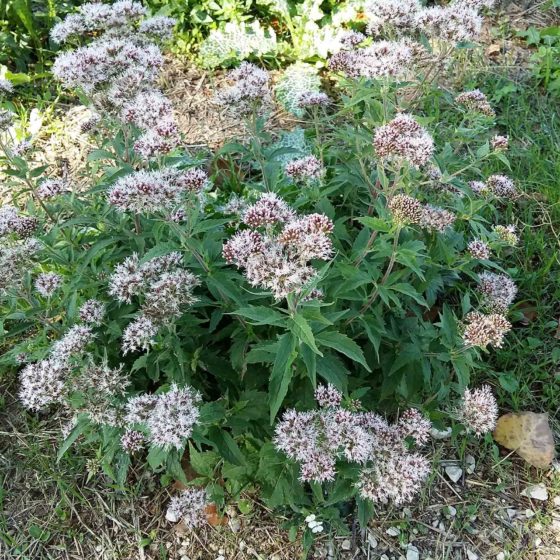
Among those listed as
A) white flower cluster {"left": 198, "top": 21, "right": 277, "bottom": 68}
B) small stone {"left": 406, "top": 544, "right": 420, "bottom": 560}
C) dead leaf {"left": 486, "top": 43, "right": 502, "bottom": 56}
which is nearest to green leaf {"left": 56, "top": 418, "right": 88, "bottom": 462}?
small stone {"left": 406, "top": 544, "right": 420, "bottom": 560}

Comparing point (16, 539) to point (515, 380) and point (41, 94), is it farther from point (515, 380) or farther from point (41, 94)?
point (41, 94)

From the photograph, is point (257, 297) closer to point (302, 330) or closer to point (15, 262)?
point (302, 330)

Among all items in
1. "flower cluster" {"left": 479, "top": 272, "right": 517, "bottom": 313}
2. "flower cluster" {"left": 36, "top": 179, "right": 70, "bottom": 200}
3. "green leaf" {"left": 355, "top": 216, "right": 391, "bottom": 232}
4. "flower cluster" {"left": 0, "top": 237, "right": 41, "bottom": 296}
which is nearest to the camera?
"green leaf" {"left": 355, "top": 216, "right": 391, "bottom": 232}

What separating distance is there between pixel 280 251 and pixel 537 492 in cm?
232

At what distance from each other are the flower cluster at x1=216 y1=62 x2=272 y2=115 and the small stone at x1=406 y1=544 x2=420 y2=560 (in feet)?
8.90

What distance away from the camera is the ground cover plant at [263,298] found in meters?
2.57

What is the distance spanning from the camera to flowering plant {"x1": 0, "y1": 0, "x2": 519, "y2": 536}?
2561mm

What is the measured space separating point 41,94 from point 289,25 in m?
2.90

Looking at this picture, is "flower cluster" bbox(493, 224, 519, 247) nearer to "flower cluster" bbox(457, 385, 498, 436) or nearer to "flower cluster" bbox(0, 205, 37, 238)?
"flower cluster" bbox(457, 385, 498, 436)

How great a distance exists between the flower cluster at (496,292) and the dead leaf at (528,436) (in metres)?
0.78

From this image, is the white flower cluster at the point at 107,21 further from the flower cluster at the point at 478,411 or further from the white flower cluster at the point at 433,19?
the flower cluster at the point at 478,411

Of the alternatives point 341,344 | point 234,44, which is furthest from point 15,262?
point 234,44

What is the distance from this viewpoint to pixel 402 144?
2.70 meters

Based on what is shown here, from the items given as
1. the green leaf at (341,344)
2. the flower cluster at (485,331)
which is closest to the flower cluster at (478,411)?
the flower cluster at (485,331)
